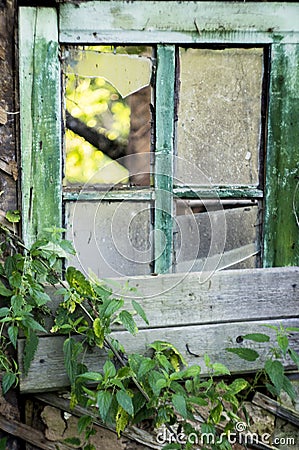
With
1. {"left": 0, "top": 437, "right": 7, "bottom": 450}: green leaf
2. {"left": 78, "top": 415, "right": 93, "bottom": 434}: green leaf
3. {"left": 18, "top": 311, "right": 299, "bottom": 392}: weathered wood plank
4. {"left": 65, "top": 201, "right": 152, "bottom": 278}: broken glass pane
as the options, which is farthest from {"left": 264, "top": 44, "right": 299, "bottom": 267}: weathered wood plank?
{"left": 0, "top": 437, "right": 7, "bottom": 450}: green leaf

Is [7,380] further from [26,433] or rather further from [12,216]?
[12,216]

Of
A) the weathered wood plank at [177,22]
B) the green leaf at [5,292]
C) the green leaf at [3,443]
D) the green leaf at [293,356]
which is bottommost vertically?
the green leaf at [3,443]

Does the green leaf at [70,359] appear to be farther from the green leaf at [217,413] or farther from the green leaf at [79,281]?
the green leaf at [217,413]

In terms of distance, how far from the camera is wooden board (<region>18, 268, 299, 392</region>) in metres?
1.92

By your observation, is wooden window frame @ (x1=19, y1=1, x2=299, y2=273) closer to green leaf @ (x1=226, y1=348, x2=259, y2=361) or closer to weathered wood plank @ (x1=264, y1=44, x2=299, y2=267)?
weathered wood plank @ (x1=264, y1=44, x2=299, y2=267)

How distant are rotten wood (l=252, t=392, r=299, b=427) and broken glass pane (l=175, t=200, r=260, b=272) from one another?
0.48m

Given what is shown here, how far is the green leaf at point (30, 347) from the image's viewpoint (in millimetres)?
1820

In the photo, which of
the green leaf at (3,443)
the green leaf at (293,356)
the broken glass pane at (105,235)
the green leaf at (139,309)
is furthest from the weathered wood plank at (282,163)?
the green leaf at (3,443)

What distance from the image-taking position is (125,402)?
1695 mm

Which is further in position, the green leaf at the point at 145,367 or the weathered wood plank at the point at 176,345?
the weathered wood plank at the point at 176,345

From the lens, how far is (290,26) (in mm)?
2092

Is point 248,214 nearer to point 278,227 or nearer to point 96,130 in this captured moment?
point 278,227

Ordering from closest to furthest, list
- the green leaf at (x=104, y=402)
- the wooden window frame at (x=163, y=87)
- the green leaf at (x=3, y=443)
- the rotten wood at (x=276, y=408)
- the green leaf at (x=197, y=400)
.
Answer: the green leaf at (x=104, y=402) → the green leaf at (x=197, y=400) → the green leaf at (x=3, y=443) → the wooden window frame at (x=163, y=87) → the rotten wood at (x=276, y=408)

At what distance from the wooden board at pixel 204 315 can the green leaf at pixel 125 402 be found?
0.26 m
